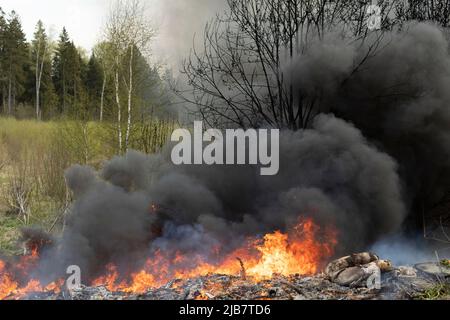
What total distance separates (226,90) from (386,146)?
157 inches

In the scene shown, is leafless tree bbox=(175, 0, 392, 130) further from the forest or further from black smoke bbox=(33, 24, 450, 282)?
the forest

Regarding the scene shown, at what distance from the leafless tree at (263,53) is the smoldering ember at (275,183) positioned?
1.6 inches

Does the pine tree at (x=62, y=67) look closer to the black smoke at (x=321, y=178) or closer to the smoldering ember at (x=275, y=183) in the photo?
the smoldering ember at (x=275, y=183)

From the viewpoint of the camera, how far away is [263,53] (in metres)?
10.1

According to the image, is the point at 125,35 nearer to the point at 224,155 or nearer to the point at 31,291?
the point at 224,155

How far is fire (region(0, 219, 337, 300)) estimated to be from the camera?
23.1 feet

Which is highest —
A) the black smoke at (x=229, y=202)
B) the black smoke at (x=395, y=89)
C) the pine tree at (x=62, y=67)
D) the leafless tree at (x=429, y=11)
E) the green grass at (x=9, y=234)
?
the pine tree at (x=62, y=67)

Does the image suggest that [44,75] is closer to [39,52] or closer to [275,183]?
[39,52]

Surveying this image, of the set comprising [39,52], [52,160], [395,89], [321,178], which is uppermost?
[39,52]

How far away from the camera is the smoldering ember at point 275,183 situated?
23.3 ft

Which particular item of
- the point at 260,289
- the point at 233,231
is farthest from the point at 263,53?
the point at 260,289

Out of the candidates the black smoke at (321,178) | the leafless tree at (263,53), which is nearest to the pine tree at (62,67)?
the leafless tree at (263,53)

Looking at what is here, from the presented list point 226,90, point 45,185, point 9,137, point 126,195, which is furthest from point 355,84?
point 9,137

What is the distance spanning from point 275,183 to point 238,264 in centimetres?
200
